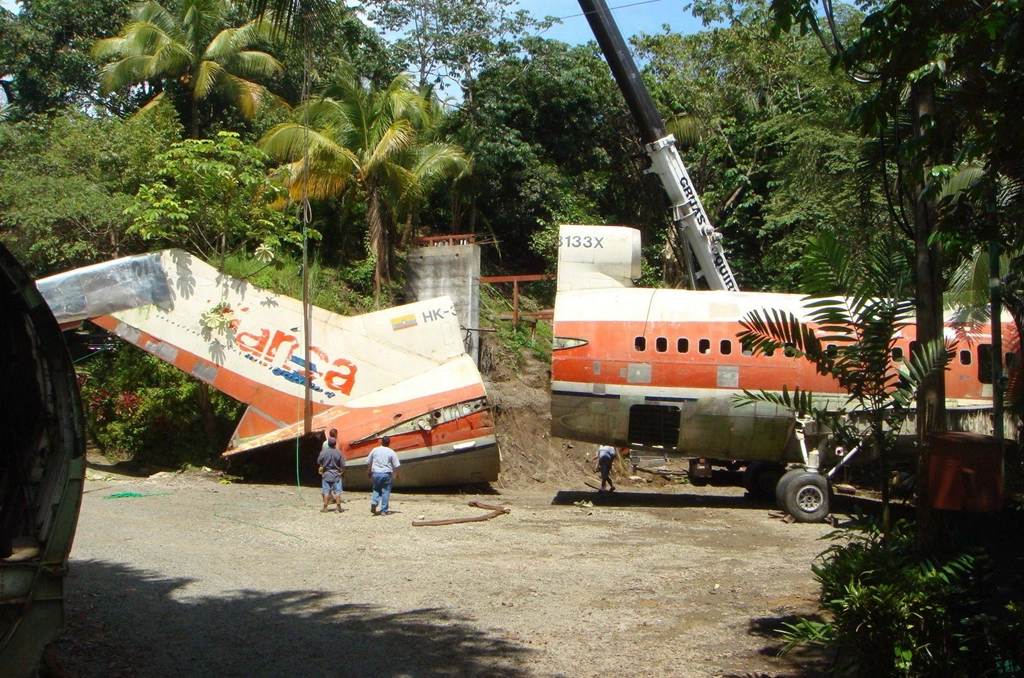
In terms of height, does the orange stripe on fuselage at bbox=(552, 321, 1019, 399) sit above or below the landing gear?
above

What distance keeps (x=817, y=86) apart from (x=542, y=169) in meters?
8.71

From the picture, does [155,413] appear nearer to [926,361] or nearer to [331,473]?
[331,473]

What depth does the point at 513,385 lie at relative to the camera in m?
24.9

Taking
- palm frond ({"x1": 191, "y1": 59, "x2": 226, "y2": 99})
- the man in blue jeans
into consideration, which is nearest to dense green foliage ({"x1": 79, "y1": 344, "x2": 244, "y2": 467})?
the man in blue jeans

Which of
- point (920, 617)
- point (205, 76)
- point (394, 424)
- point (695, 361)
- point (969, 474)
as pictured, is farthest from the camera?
point (205, 76)

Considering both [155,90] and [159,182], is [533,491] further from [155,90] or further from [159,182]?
[155,90]

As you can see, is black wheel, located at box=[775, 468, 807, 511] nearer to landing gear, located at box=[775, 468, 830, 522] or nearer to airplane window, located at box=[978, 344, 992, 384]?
landing gear, located at box=[775, 468, 830, 522]

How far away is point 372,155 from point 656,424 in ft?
40.7

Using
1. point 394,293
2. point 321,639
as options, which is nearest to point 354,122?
point 394,293

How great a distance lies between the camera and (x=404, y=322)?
65.3 ft

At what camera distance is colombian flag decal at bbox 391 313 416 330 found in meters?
19.8

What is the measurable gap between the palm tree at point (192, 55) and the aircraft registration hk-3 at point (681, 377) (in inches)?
667

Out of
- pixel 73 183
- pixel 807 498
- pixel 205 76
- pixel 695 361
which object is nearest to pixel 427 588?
pixel 695 361

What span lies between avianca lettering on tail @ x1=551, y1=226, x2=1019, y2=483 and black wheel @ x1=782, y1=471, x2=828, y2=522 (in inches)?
33.3
